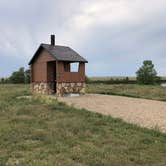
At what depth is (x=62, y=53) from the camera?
62.2ft

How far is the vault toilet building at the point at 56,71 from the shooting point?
18.0 m

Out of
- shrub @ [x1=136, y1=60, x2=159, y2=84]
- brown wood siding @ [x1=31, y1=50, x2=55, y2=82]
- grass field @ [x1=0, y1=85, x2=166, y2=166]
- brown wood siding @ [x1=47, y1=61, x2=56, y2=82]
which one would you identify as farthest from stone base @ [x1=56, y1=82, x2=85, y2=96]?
shrub @ [x1=136, y1=60, x2=159, y2=84]

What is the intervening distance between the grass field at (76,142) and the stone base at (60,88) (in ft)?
26.6

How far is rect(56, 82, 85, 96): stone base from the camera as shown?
17.9m

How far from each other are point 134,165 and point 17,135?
9.93 ft

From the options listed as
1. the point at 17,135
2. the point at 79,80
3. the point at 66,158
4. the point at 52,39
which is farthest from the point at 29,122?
the point at 52,39

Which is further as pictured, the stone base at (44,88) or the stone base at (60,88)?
the stone base at (44,88)

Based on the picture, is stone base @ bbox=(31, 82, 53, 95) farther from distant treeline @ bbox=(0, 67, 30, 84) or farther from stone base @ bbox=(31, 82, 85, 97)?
distant treeline @ bbox=(0, 67, 30, 84)

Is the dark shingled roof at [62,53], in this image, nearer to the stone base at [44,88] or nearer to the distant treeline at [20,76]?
the stone base at [44,88]

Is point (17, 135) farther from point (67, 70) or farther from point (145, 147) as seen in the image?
point (67, 70)

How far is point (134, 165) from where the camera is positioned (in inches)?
205

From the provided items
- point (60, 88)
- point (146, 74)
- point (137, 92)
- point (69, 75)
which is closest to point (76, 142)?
point (60, 88)

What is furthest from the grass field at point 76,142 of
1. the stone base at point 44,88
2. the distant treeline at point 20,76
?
the distant treeline at point 20,76

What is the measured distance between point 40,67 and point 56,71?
237 cm
